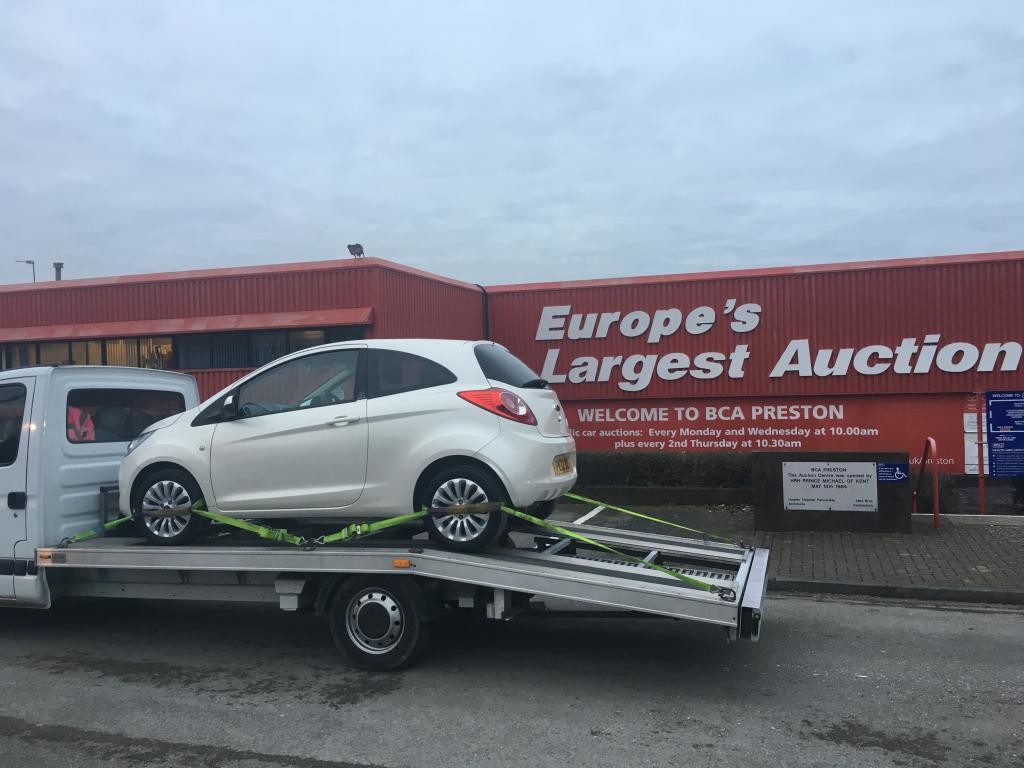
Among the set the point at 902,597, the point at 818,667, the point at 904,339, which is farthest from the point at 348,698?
the point at 904,339

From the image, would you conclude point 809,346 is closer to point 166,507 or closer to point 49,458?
point 166,507

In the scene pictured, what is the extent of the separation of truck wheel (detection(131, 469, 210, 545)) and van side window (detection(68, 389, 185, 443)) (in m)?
0.84

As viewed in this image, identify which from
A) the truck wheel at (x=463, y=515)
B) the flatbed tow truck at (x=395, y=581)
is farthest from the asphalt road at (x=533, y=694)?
the truck wheel at (x=463, y=515)

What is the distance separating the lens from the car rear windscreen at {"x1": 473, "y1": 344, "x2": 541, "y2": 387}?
18.9ft

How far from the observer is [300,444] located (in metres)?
5.78

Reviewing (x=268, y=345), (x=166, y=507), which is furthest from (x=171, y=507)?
(x=268, y=345)

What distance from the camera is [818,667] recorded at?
5.59 m

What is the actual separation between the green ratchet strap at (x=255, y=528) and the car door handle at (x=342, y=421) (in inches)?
31.2

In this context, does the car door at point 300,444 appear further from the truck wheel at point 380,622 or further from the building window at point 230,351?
the building window at point 230,351

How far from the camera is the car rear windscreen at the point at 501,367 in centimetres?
575

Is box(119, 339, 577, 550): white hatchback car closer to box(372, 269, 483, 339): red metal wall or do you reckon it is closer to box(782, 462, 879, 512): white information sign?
box(782, 462, 879, 512): white information sign

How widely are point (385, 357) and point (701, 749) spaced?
3.16m

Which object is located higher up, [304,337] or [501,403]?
[304,337]

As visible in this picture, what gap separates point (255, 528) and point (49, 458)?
65.0 inches
